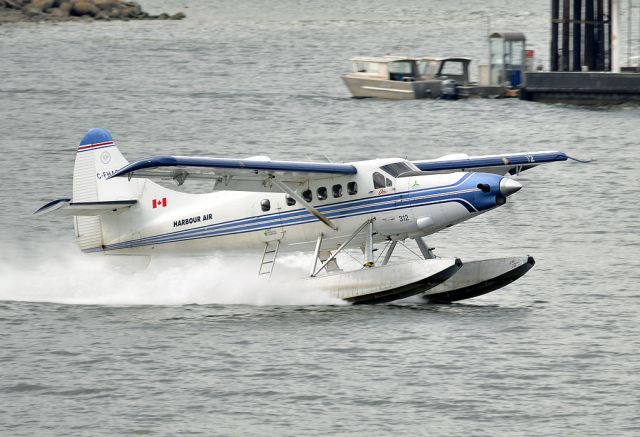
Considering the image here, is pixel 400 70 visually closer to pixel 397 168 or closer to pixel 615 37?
pixel 615 37

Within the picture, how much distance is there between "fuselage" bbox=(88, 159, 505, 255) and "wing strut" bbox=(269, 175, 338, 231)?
126mm

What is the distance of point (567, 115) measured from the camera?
59.7 m

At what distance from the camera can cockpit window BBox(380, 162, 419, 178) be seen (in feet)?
82.5

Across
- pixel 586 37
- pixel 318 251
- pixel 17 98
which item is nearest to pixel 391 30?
pixel 17 98

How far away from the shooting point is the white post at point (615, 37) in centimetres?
5800

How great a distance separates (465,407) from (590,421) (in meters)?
1.87

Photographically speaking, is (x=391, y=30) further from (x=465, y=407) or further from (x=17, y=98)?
(x=465, y=407)

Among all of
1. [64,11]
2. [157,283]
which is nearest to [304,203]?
[157,283]

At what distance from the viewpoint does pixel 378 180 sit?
82.4 feet

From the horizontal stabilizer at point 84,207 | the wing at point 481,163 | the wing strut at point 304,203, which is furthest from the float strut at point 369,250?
the horizontal stabilizer at point 84,207

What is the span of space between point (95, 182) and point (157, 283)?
8.10 feet

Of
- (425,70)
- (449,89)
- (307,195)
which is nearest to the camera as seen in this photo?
(307,195)

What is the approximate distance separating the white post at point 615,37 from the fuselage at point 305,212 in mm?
34807

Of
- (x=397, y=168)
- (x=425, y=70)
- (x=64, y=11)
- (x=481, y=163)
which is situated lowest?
(x=425, y=70)
